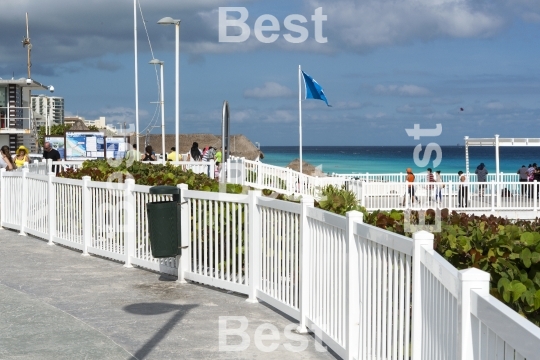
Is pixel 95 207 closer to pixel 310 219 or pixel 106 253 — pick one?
pixel 106 253

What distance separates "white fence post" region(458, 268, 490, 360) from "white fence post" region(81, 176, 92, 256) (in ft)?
36.1

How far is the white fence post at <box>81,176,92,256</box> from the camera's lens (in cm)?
1413

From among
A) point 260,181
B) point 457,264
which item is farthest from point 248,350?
point 260,181

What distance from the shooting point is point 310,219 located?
27.3 ft

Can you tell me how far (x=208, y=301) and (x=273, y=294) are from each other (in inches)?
37.0

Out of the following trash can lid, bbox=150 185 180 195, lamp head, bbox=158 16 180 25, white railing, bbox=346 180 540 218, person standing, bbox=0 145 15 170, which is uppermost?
lamp head, bbox=158 16 180 25

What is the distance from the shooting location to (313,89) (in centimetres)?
3675

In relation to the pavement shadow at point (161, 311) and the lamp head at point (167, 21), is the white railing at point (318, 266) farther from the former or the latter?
the lamp head at point (167, 21)

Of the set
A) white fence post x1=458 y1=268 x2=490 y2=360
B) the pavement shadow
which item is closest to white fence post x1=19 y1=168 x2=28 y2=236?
the pavement shadow

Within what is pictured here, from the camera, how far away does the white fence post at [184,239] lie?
1128 cm

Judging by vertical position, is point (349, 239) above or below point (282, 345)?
above

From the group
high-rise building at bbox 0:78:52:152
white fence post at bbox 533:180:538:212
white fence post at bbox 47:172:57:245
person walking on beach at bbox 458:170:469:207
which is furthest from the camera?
high-rise building at bbox 0:78:52:152

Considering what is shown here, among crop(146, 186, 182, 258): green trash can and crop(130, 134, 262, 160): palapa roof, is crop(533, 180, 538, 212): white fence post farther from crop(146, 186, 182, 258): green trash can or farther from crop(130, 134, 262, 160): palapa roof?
crop(130, 134, 262, 160): palapa roof

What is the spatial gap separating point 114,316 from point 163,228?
2.19m
